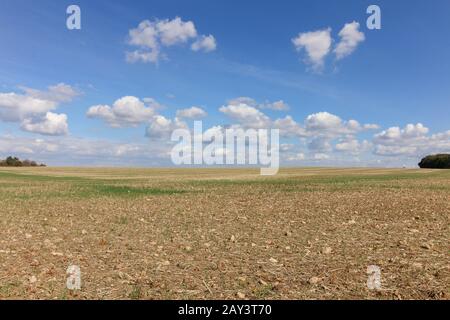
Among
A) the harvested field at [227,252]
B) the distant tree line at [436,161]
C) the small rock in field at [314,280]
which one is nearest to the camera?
the harvested field at [227,252]

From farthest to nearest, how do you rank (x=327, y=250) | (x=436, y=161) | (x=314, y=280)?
1. (x=436, y=161)
2. (x=327, y=250)
3. (x=314, y=280)

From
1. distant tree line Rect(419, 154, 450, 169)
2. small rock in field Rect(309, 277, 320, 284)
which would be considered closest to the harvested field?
small rock in field Rect(309, 277, 320, 284)

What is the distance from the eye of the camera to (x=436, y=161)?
141m

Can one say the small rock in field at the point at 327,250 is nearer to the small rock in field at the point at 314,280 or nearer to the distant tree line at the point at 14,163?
the small rock in field at the point at 314,280

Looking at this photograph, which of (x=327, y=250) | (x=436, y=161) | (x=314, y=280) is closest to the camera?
(x=314, y=280)

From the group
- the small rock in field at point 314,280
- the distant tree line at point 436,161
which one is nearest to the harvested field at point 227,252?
the small rock in field at point 314,280

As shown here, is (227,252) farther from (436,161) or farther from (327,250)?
(436,161)

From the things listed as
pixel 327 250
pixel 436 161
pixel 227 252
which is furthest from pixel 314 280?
pixel 436 161

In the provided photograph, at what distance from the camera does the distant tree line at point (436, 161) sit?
135 m

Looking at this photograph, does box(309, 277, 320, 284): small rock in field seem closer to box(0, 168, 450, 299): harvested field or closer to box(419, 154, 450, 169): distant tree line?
box(0, 168, 450, 299): harvested field

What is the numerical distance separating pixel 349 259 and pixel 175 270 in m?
4.37

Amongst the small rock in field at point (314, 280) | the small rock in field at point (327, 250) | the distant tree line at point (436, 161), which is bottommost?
the small rock in field at point (314, 280)
